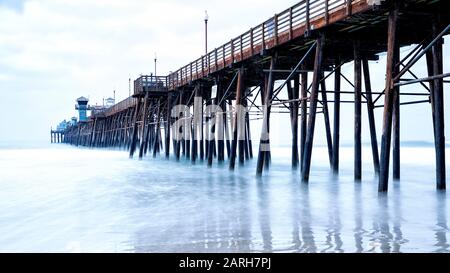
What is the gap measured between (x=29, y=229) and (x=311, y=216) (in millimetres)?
5709

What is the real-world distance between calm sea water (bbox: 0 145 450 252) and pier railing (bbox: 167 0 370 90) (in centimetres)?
501

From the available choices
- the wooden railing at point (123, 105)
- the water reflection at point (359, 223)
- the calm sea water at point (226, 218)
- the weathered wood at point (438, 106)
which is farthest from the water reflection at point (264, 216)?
the wooden railing at point (123, 105)

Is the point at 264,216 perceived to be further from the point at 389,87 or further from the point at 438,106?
the point at 438,106

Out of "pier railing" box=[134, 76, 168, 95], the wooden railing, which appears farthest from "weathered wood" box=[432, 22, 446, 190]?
the wooden railing

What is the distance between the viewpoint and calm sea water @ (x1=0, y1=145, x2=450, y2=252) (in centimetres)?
697

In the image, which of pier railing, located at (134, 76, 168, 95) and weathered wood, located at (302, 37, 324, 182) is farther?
pier railing, located at (134, 76, 168, 95)

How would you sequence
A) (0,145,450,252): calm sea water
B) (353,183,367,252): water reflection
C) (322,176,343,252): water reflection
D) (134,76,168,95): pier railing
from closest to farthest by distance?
(322,176,343,252): water reflection, (353,183,367,252): water reflection, (0,145,450,252): calm sea water, (134,76,168,95): pier railing

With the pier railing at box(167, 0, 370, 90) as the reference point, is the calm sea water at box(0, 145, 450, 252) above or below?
below

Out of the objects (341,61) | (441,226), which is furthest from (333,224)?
(341,61)

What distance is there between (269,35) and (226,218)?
29.3 ft

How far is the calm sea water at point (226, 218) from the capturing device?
6.97 metres

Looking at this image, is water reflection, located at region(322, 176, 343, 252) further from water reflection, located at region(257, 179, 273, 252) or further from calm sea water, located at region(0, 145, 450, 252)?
water reflection, located at region(257, 179, 273, 252)

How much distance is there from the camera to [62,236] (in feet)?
25.5

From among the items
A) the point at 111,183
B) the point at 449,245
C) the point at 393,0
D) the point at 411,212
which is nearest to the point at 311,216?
the point at 411,212
